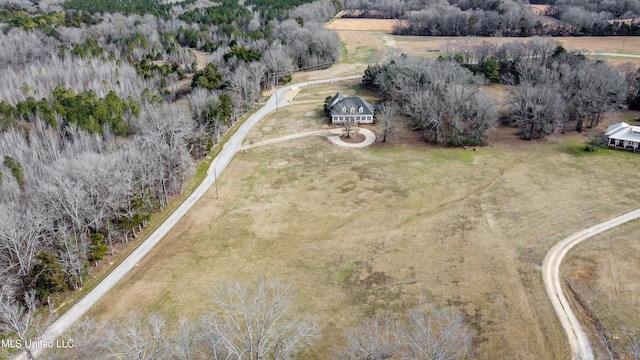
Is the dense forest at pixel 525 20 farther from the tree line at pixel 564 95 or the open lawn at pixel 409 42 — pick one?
the tree line at pixel 564 95

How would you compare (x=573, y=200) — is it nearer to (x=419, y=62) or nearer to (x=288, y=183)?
(x=288, y=183)

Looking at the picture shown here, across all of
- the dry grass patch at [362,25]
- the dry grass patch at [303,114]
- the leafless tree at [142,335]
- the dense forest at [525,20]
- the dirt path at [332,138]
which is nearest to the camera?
the leafless tree at [142,335]

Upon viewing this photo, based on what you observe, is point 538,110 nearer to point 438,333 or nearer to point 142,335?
point 438,333

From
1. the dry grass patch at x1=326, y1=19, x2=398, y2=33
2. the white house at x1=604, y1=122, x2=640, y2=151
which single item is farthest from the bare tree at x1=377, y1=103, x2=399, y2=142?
the dry grass patch at x1=326, y1=19, x2=398, y2=33

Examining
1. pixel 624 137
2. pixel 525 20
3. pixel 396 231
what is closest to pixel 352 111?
pixel 396 231

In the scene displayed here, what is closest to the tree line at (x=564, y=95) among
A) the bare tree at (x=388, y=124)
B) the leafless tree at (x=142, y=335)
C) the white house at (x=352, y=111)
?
the bare tree at (x=388, y=124)

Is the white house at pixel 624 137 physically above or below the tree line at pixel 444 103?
below

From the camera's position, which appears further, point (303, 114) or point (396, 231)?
point (303, 114)
